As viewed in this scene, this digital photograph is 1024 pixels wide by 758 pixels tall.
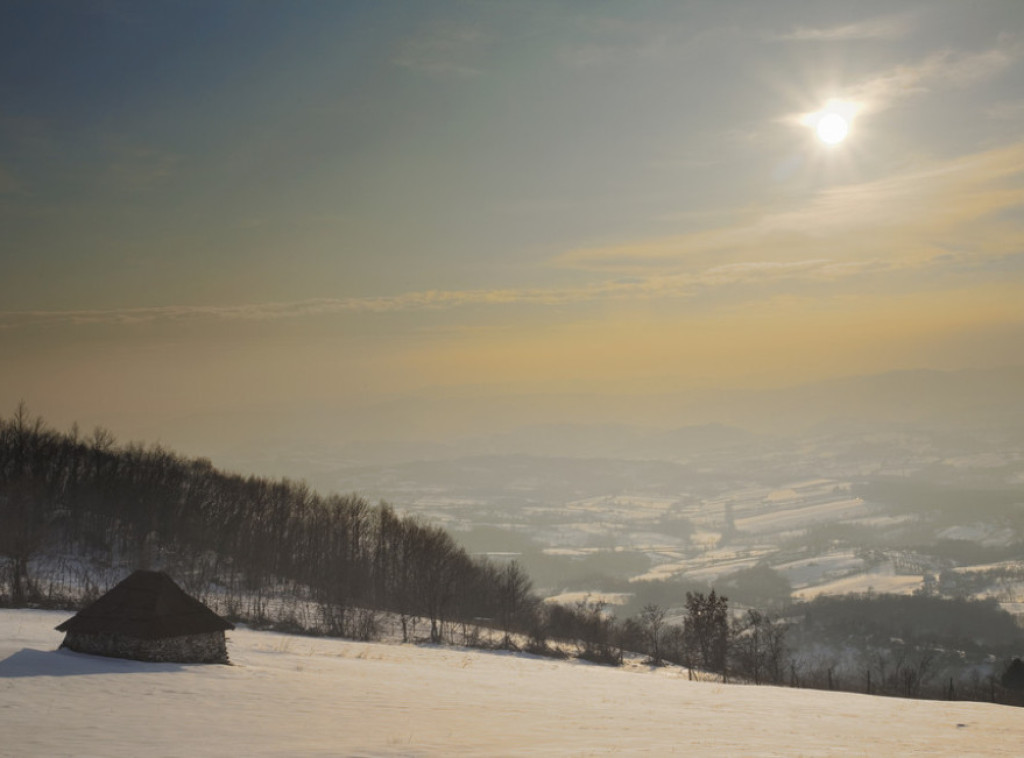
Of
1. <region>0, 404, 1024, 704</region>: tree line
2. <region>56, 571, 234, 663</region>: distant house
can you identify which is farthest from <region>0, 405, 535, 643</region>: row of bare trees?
<region>56, 571, 234, 663</region>: distant house

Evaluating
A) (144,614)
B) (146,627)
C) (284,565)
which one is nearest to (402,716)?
(146,627)

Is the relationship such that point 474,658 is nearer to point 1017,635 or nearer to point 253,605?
point 253,605

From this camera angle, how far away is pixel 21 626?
41.4 m

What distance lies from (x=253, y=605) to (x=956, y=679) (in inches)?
3851

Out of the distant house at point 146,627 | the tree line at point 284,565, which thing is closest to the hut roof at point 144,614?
the distant house at point 146,627

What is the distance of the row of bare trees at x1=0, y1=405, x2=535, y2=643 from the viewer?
76.4m

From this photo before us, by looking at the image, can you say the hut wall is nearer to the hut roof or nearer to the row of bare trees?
the hut roof

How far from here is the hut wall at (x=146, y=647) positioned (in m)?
31.2

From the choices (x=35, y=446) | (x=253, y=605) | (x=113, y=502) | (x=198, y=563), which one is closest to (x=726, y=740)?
(x=253, y=605)

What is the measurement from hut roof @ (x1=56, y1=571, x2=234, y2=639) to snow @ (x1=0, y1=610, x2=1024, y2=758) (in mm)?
1507

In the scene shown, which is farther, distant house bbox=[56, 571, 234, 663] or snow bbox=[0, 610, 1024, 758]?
distant house bbox=[56, 571, 234, 663]

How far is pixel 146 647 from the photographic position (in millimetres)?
31328

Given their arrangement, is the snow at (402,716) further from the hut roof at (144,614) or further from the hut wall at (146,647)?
the hut roof at (144,614)

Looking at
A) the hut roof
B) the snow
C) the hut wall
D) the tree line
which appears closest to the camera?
the snow
